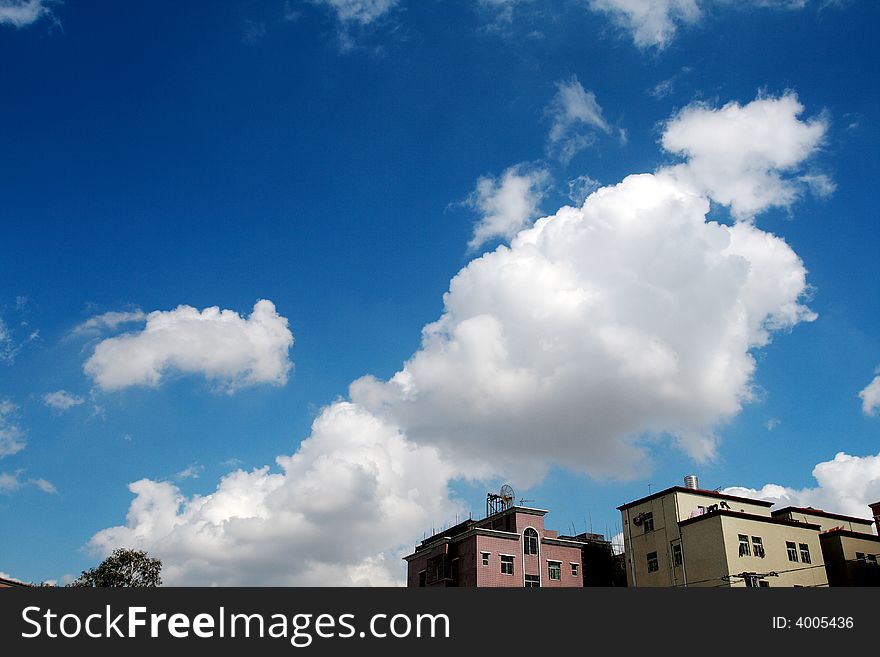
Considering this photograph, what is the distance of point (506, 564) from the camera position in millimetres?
55188

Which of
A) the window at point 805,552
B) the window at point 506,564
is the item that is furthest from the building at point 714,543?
the window at point 506,564

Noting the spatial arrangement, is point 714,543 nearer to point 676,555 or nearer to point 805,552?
point 676,555

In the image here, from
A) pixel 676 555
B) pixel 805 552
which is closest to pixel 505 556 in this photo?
pixel 676 555

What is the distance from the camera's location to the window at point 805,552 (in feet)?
165

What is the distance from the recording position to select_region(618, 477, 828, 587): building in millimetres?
46938

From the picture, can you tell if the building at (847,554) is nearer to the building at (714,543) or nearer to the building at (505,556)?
the building at (714,543)

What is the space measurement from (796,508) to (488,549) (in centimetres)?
2388

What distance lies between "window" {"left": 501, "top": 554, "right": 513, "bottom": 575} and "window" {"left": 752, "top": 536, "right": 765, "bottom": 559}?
57.5 ft

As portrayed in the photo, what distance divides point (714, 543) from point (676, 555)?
3.73 meters
